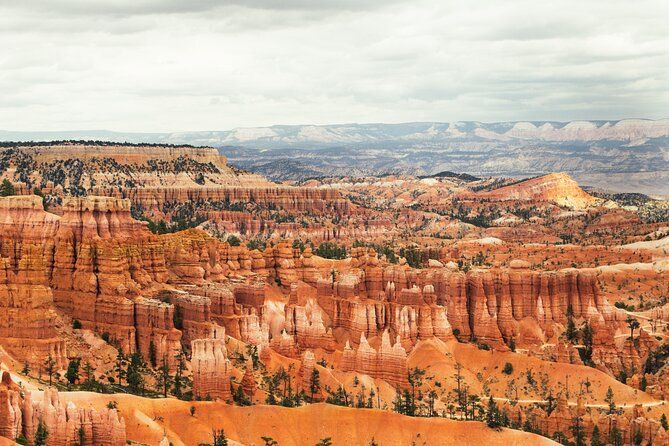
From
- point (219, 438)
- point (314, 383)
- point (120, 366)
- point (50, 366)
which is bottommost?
point (314, 383)

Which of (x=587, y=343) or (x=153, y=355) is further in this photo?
(x=587, y=343)

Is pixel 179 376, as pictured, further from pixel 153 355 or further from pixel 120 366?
pixel 120 366

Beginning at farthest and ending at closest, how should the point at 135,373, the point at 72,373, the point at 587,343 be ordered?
the point at 587,343, the point at 135,373, the point at 72,373

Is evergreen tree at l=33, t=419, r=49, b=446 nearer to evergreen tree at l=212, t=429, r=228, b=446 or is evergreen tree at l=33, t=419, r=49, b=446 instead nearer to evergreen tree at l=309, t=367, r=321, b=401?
evergreen tree at l=212, t=429, r=228, b=446

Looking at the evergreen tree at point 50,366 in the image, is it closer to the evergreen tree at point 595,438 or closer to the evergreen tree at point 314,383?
the evergreen tree at point 314,383

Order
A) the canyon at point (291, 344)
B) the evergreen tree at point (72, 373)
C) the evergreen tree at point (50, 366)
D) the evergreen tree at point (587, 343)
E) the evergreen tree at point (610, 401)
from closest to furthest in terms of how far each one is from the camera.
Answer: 1. the evergreen tree at point (50, 366)
2. the canyon at point (291, 344)
3. the evergreen tree at point (72, 373)
4. the evergreen tree at point (610, 401)
5. the evergreen tree at point (587, 343)

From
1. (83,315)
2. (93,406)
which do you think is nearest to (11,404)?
(93,406)

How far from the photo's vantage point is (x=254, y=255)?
124125 millimetres

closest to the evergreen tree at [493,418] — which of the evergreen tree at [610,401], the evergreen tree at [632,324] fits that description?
the evergreen tree at [610,401]

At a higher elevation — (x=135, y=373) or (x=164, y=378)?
(x=135, y=373)

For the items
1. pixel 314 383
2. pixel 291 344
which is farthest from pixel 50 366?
pixel 291 344

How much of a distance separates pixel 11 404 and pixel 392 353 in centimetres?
4559

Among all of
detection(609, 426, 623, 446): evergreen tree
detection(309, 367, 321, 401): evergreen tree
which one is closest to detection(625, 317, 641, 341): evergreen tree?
detection(609, 426, 623, 446): evergreen tree

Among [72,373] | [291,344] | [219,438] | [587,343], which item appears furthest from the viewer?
[587,343]
